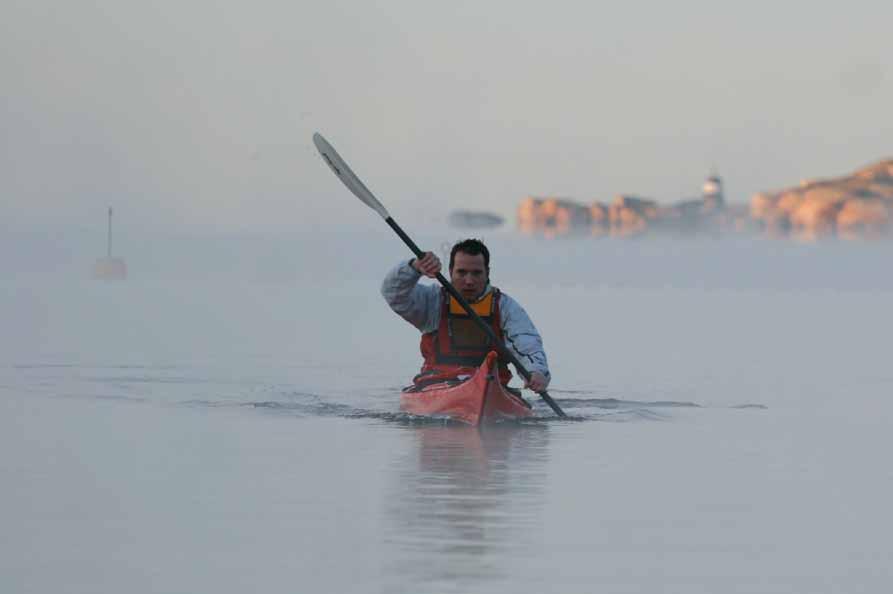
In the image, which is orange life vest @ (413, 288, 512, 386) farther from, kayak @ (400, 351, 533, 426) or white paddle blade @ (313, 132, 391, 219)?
white paddle blade @ (313, 132, 391, 219)

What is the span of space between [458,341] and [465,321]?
231 millimetres

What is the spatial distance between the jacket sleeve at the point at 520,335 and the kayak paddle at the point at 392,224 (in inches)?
3.5

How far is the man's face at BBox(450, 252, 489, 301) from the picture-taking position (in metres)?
18.4

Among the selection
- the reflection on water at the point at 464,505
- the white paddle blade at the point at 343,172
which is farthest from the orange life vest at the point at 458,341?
the white paddle blade at the point at 343,172

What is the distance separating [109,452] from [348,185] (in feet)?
20.0

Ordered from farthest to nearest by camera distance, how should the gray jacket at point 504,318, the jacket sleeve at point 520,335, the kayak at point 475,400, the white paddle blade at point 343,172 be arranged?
the white paddle blade at point 343,172, the jacket sleeve at point 520,335, the gray jacket at point 504,318, the kayak at point 475,400

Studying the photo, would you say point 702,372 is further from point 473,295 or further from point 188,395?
point 473,295

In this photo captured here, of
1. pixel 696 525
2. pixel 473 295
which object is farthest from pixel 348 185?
pixel 696 525

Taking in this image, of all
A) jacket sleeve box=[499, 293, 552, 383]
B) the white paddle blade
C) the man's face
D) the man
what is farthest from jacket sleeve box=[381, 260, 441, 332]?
the white paddle blade

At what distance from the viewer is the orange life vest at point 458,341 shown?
18.7m

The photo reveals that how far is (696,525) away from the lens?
12.0m

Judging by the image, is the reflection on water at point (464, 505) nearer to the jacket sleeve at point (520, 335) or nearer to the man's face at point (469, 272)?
the jacket sleeve at point (520, 335)

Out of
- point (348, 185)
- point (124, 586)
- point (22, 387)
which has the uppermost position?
point (348, 185)

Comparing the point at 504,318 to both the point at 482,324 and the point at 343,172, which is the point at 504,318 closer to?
the point at 482,324
